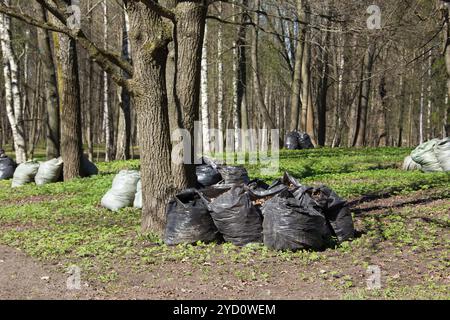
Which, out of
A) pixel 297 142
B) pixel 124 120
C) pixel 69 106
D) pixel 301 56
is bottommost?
pixel 297 142

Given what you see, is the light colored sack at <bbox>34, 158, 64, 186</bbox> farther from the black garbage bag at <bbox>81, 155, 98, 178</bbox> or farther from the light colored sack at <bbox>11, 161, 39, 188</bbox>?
the black garbage bag at <bbox>81, 155, 98, 178</bbox>

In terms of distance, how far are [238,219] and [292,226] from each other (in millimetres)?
700

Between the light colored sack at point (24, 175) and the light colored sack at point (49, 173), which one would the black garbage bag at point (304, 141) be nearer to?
the light colored sack at point (49, 173)

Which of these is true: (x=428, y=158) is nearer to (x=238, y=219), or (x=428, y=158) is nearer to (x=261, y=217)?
(x=261, y=217)

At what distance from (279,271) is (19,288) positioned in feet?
8.62

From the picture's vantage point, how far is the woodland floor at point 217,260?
211 inches

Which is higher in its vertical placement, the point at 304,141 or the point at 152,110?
the point at 152,110

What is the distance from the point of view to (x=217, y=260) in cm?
636

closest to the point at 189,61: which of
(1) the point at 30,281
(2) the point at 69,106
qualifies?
(1) the point at 30,281

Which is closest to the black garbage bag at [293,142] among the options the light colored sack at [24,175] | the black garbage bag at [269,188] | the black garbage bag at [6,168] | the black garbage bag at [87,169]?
the black garbage bag at [87,169]

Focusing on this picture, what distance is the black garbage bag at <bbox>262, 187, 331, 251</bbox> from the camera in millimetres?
6492

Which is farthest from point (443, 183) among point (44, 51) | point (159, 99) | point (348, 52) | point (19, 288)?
point (348, 52)

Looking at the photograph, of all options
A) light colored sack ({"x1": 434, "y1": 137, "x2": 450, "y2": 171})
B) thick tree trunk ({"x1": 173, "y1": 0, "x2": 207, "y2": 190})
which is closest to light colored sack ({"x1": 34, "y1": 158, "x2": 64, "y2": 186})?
thick tree trunk ({"x1": 173, "y1": 0, "x2": 207, "y2": 190})

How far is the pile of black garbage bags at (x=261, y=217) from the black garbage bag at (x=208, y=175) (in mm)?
2603
